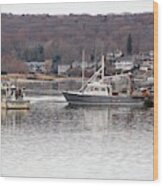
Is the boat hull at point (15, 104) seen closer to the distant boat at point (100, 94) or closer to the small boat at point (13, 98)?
the small boat at point (13, 98)

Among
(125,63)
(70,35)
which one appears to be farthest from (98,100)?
(70,35)

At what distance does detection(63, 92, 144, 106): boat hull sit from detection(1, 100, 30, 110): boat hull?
0.20 meters

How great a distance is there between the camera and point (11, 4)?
3.60 metres

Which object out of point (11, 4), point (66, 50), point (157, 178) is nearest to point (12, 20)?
point (11, 4)

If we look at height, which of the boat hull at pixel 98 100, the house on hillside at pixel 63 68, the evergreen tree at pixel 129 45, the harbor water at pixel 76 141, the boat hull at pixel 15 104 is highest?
the evergreen tree at pixel 129 45

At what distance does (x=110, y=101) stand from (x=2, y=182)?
0.65m

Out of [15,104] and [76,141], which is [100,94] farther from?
[15,104]

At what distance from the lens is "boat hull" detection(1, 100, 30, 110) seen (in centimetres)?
361

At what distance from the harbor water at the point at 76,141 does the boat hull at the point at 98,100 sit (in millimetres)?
26

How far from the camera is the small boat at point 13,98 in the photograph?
11.8 feet

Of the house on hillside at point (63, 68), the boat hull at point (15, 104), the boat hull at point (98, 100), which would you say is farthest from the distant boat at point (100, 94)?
the boat hull at point (15, 104)

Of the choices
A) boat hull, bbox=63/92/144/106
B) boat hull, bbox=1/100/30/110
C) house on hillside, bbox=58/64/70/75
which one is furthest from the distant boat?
boat hull, bbox=1/100/30/110

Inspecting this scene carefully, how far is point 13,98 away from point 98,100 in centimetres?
41

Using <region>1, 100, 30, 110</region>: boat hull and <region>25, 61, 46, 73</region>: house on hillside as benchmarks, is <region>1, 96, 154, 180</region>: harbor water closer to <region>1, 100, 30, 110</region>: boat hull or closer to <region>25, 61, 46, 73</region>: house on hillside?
<region>1, 100, 30, 110</region>: boat hull
